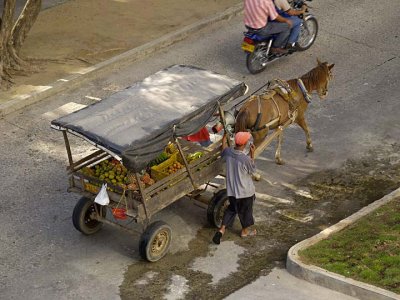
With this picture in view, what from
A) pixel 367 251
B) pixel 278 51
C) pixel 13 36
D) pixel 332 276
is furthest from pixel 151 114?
pixel 13 36

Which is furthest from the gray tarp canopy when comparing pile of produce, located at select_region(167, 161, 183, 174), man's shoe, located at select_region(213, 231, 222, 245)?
man's shoe, located at select_region(213, 231, 222, 245)

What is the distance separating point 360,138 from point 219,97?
4312mm

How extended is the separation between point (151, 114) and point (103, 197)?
4.29 ft

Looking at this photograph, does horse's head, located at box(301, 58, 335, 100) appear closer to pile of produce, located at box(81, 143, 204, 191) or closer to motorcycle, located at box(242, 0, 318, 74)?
pile of produce, located at box(81, 143, 204, 191)

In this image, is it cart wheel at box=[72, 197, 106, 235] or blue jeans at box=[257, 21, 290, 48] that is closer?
cart wheel at box=[72, 197, 106, 235]

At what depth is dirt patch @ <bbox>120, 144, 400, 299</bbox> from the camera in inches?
493

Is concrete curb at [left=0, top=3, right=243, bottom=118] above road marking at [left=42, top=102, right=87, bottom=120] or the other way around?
above

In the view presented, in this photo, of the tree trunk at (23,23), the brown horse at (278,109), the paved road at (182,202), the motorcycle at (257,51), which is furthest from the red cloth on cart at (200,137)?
the tree trunk at (23,23)

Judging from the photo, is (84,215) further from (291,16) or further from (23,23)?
(291,16)

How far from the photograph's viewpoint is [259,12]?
60.6 feet

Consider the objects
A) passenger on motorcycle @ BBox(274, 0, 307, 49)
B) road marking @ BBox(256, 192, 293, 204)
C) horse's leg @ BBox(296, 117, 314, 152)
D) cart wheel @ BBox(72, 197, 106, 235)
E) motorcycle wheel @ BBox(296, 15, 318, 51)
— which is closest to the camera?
cart wheel @ BBox(72, 197, 106, 235)

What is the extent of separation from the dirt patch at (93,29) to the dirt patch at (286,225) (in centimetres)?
631

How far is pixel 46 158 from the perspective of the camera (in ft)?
52.3

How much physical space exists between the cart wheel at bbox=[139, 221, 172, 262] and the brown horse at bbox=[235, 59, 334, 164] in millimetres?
2324
